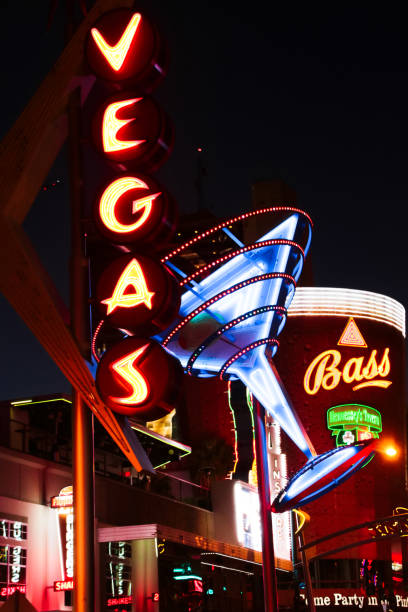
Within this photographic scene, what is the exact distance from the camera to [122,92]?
42.3 feet

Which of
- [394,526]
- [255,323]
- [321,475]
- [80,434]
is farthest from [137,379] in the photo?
[394,526]

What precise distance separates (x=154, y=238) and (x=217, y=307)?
1276 cm

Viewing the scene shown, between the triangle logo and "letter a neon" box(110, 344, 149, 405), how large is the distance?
119 feet

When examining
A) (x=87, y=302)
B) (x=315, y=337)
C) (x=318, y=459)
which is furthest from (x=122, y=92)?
(x=315, y=337)

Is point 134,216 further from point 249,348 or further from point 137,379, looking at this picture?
point 249,348

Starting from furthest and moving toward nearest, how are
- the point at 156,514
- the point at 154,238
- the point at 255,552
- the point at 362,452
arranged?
the point at 255,552
the point at 156,514
the point at 362,452
the point at 154,238

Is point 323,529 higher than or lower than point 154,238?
lower

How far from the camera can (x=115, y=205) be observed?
12.4 meters

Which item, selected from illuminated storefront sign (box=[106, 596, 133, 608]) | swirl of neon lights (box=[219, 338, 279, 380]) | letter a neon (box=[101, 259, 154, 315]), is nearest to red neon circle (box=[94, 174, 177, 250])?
letter a neon (box=[101, 259, 154, 315])

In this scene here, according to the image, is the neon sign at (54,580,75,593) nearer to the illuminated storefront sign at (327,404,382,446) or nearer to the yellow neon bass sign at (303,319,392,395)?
the illuminated storefront sign at (327,404,382,446)

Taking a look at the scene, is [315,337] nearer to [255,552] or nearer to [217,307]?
[255,552]

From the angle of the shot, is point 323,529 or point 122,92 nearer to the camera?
point 122,92

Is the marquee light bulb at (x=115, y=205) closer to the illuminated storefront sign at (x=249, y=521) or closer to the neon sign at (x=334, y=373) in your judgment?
the illuminated storefront sign at (x=249, y=521)

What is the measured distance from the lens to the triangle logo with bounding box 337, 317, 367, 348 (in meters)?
47.2
